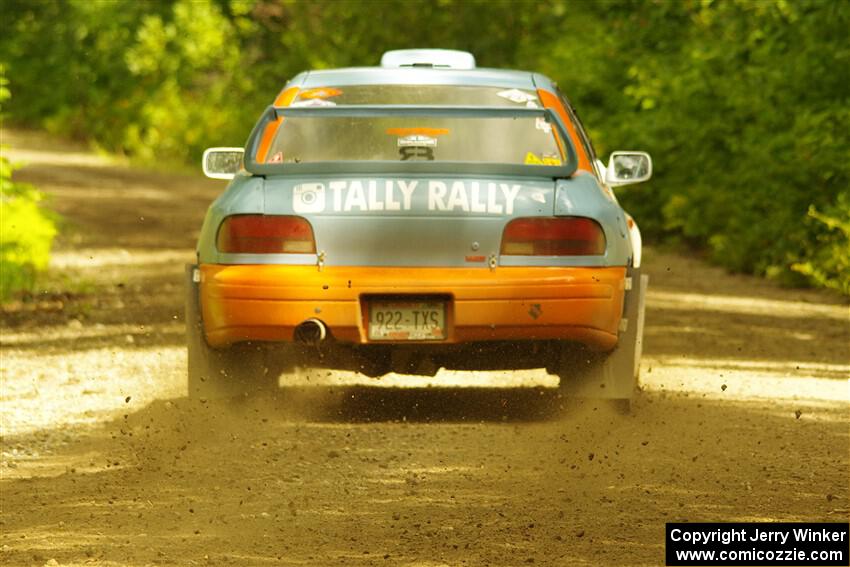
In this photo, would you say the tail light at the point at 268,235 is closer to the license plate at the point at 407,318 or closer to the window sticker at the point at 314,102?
the license plate at the point at 407,318

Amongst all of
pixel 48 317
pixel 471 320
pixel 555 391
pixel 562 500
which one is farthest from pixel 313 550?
pixel 48 317

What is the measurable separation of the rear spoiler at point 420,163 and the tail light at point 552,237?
0.80ft

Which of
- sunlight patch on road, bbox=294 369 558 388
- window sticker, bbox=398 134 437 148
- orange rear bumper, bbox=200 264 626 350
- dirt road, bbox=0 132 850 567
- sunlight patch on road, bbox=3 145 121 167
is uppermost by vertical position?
window sticker, bbox=398 134 437 148

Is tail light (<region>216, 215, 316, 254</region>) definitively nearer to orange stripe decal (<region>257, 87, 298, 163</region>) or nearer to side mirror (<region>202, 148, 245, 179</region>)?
orange stripe decal (<region>257, 87, 298, 163</region>)

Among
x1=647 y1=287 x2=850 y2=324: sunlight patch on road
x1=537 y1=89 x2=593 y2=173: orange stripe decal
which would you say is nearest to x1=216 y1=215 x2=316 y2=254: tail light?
x1=537 y1=89 x2=593 y2=173: orange stripe decal

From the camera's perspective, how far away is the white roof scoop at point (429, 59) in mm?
10711

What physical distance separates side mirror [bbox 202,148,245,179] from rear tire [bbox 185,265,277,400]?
0.77 meters

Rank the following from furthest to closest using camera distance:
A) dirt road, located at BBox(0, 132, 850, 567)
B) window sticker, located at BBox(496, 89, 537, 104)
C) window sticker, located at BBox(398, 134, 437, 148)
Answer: window sticker, located at BBox(496, 89, 537, 104) < window sticker, located at BBox(398, 134, 437, 148) < dirt road, located at BBox(0, 132, 850, 567)

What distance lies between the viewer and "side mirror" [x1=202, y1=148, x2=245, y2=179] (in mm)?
9367

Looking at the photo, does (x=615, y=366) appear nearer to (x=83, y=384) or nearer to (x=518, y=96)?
(x=518, y=96)

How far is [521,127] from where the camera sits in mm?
9133

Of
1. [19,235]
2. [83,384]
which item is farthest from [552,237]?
[19,235]

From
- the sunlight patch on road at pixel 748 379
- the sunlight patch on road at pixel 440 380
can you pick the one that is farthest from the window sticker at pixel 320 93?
the sunlight patch on road at pixel 748 379

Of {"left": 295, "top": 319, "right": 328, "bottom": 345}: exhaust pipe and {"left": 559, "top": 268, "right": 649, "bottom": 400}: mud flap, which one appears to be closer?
{"left": 295, "top": 319, "right": 328, "bottom": 345}: exhaust pipe
